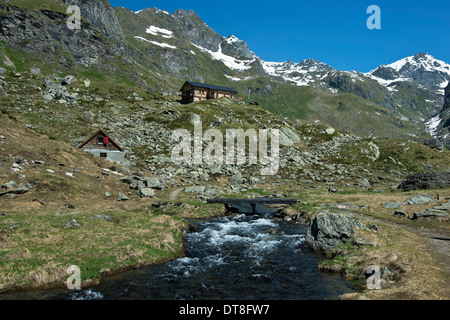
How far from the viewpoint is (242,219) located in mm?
36469

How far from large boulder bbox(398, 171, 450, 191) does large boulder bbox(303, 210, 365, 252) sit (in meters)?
33.4

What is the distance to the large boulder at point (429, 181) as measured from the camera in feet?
152

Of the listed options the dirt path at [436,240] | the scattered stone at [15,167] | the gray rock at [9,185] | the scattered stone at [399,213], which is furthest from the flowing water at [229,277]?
the scattered stone at [15,167]

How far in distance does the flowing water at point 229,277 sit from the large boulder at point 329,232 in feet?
4.11

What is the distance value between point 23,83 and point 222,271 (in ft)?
337

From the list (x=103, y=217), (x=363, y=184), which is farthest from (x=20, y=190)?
(x=363, y=184)

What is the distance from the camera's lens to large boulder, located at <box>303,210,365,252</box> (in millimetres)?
22734

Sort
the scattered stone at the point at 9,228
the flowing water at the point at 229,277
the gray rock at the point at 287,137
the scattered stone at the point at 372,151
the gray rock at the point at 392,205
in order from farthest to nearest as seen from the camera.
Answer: the gray rock at the point at 287,137 → the scattered stone at the point at 372,151 → the gray rock at the point at 392,205 → the scattered stone at the point at 9,228 → the flowing water at the point at 229,277

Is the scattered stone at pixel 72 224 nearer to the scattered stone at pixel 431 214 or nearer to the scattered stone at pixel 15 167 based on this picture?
the scattered stone at pixel 15 167

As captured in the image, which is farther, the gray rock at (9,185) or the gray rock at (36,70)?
the gray rock at (36,70)

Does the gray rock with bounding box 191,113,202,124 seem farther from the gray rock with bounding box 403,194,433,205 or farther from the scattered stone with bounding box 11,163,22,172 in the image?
the gray rock with bounding box 403,194,433,205

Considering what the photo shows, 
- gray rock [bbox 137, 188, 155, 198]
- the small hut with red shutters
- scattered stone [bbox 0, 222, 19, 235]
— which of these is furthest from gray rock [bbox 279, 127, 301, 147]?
scattered stone [bbox 0, 222, 19, 235]
